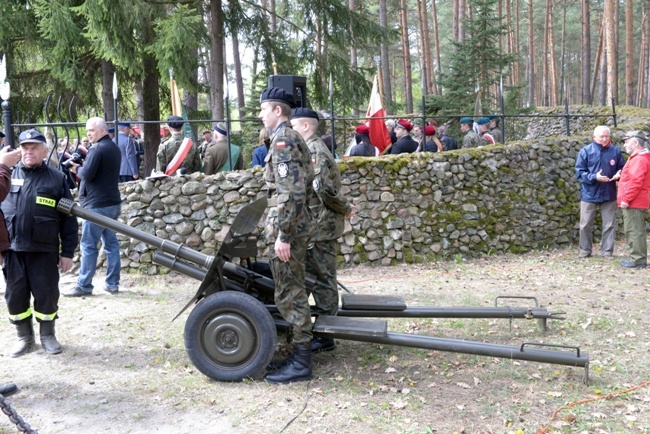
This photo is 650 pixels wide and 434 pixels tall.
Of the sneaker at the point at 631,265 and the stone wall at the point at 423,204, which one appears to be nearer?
the stone wall at the point at 423,204

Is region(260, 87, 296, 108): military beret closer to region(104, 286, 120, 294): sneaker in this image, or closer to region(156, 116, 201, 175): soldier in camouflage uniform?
region(104, 286, 120, 294): sneaker

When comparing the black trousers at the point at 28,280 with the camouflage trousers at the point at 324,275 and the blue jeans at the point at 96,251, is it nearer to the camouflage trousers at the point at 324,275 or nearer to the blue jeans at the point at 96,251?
the blue jeans at the point at 96,251

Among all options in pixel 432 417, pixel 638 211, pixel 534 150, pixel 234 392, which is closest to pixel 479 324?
pixel 432 417

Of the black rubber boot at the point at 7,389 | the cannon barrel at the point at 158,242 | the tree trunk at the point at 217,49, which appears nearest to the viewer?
the black rubber boot at the point at 7,389

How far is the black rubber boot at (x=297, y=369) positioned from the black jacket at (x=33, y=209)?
2339 millimetres

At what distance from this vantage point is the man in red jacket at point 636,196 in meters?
8.87

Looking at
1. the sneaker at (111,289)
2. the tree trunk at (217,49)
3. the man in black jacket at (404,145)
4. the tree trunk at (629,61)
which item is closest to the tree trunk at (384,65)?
the tree trunk at (217,49)

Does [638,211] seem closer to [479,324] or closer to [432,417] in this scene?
[479,324]

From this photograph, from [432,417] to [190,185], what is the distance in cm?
564

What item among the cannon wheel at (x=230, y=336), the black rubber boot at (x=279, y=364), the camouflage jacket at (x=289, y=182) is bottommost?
the black rubber boot at (x=279, y=364)

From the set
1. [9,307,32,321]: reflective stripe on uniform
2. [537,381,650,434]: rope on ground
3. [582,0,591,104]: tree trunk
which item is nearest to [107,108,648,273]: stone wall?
[9,307,32,321]: reflective stripe on uniform

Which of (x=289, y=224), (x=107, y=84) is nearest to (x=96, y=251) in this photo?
(x=289, y=224)

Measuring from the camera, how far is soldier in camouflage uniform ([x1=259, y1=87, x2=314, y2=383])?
4535 millimetres

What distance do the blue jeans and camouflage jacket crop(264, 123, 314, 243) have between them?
3.60 meters
